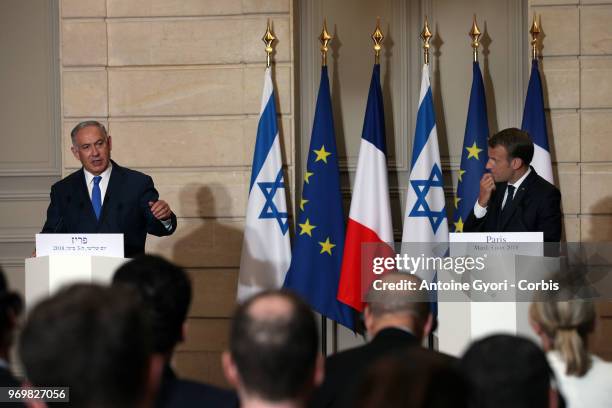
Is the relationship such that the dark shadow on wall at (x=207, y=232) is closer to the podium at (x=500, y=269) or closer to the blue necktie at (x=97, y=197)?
the blue necktie at (x=97, y=197)

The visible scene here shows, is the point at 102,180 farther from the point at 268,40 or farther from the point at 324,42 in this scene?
the point at 324,42

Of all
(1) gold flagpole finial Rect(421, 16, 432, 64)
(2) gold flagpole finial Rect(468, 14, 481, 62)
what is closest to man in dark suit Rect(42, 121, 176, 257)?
(1) gold flagpole finial Rect(421, 16, 432, 64)

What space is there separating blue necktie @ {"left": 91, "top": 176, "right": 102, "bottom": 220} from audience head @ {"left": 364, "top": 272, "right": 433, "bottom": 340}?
276 centimetres

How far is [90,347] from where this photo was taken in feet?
4.87

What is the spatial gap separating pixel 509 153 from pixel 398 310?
2.70 metres

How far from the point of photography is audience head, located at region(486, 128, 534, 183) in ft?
18.5

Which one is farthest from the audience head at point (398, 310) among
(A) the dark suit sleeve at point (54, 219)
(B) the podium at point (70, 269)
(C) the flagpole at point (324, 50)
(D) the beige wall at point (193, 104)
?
(D) the beige wall at point (193, 104)

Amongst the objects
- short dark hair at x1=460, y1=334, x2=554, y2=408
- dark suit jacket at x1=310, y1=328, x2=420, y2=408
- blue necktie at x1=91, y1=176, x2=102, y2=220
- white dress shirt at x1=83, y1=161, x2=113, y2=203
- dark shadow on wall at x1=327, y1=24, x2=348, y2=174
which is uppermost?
dark shadow on wall at x1=327, y1=24, x2=348, y2=174

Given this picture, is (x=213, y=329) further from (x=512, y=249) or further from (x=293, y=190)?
(x=512, y=249)

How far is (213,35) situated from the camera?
7359 mm

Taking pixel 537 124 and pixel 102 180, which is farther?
pixel 537 124

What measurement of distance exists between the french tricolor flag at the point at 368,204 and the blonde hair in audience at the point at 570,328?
384 cm

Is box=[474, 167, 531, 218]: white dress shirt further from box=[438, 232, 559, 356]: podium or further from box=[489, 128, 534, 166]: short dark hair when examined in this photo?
box=[438, 232, 559, 356]: podium

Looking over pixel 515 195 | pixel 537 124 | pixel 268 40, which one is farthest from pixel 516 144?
pixel 268 40
